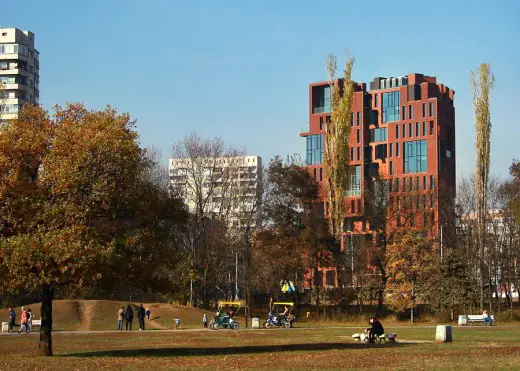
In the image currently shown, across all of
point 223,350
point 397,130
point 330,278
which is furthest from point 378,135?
point 223,350

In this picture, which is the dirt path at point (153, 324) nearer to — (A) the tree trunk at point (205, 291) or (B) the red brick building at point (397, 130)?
(A) the tree trunk at point (205, 291)

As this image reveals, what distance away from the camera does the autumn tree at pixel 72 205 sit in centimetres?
3678

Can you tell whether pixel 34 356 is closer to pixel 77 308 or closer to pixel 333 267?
pixel 77 308

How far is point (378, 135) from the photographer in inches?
6152

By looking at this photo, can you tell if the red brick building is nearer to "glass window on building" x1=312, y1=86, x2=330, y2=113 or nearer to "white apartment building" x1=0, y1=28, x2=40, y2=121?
"glass window on building" x1=312, y1=86, x2=330, y2=113

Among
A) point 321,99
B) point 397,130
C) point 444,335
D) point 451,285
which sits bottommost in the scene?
point 444,335

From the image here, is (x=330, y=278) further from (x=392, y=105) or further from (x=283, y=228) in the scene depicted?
(x=392, y=105)

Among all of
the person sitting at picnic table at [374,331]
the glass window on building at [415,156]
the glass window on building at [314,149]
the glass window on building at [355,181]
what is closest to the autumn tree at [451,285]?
the person sitting at picnic table at [374,331]

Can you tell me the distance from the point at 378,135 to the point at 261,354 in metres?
120

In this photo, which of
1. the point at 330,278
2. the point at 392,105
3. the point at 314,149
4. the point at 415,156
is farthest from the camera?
the point at 314,149

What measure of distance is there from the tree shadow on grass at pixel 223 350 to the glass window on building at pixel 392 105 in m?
111

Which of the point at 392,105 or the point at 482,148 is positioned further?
the point at 392,105

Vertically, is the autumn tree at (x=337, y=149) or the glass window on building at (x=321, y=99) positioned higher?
the glass window on building at (x=321, y=99)

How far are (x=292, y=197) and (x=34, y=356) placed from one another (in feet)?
195
